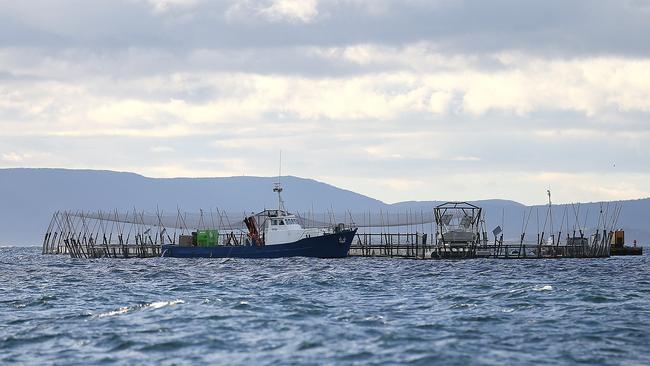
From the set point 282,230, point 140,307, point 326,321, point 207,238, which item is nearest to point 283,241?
point 282,230

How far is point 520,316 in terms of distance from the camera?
5172 cm

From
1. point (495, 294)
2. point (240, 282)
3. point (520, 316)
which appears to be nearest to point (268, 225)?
point (240, 282)

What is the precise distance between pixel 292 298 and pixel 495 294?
12.1 m

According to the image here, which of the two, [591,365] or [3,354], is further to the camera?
[3,354]

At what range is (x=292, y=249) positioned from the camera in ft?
415

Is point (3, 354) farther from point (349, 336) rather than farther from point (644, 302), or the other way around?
point (644, 302)

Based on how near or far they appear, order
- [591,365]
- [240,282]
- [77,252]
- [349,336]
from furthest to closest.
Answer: [77,252] → [240,282] → [349,336] → [591,365]

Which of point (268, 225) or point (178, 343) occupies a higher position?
point (268, 225)

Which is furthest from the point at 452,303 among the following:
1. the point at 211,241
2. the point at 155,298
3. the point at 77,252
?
the point at 77,252

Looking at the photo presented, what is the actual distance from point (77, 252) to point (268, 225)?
3832 centimetres

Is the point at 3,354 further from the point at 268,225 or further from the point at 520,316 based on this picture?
the point at 268,225

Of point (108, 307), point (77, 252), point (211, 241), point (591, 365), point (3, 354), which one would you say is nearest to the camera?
point (591, 365)

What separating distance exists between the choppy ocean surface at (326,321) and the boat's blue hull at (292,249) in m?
43.5

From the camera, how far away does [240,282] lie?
79562mm
